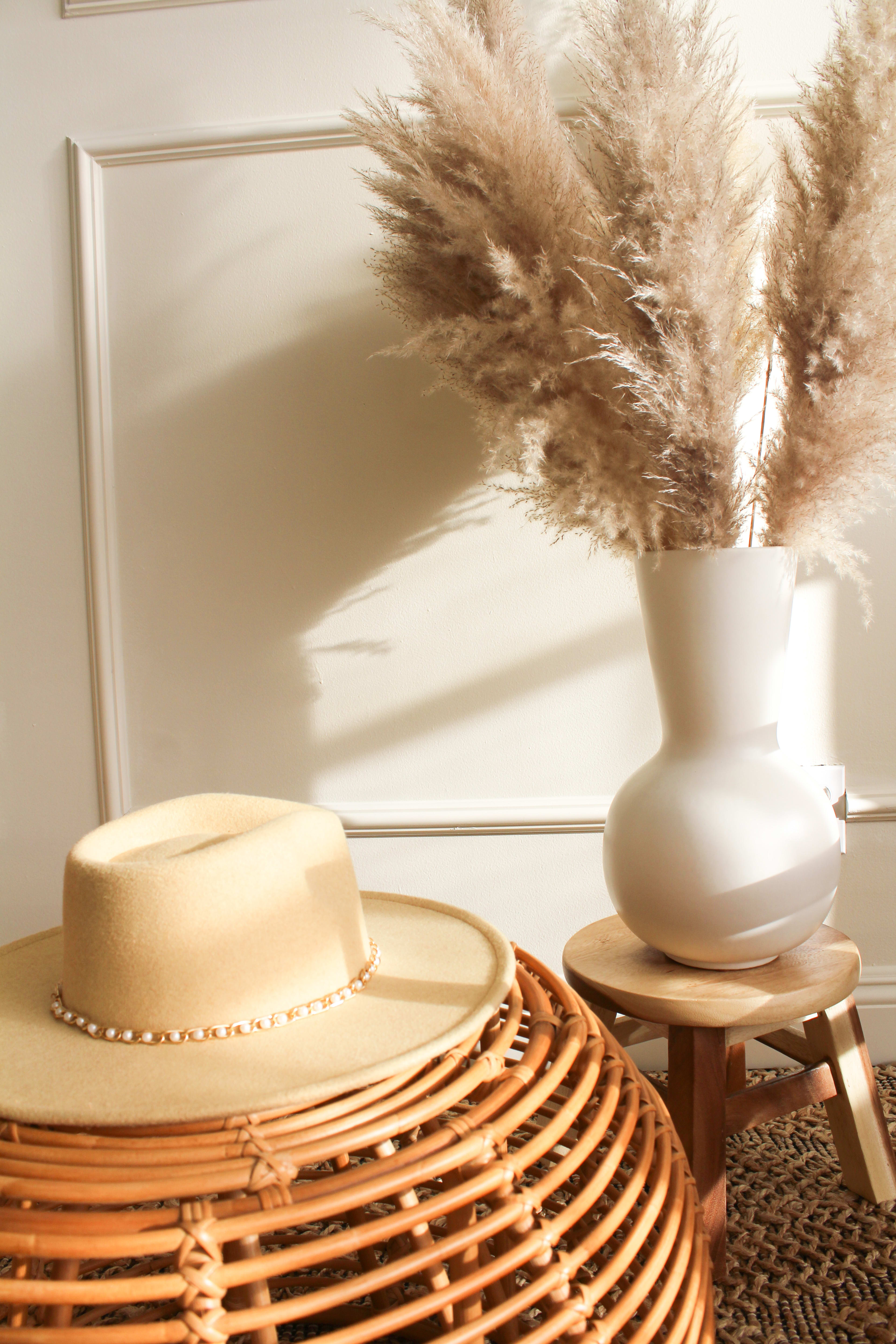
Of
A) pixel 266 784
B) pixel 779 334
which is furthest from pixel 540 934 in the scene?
pixel 779 334

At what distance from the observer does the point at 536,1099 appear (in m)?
0.70

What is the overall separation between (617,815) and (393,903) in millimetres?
282

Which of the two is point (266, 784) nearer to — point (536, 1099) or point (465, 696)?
point (465, 696)

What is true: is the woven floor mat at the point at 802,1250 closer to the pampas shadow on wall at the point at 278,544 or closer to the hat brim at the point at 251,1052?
the hat brim at the point at 251,1052

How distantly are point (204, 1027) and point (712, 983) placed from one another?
554 millimetres

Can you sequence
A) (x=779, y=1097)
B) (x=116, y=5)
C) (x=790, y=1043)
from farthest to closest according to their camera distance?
1. (x=116, y=5)
2. (x=790, y=1043)
3. (x=779, y=1097)

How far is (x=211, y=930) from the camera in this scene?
74cm

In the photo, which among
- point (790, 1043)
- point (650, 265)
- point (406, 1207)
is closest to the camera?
point (406, 1207)

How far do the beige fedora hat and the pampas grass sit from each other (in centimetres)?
51

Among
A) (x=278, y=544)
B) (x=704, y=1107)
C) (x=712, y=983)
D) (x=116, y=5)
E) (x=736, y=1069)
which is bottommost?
(x=736, y=1069)

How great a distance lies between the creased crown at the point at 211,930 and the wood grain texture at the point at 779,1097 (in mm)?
563

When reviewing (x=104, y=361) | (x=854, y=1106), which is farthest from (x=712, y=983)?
(x=104, y=361)

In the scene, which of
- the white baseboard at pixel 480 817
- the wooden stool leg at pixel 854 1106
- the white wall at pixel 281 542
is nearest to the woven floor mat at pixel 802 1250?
the wooden stool leg at pixel 854 1106

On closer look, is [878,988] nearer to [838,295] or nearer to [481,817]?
[481,817]
